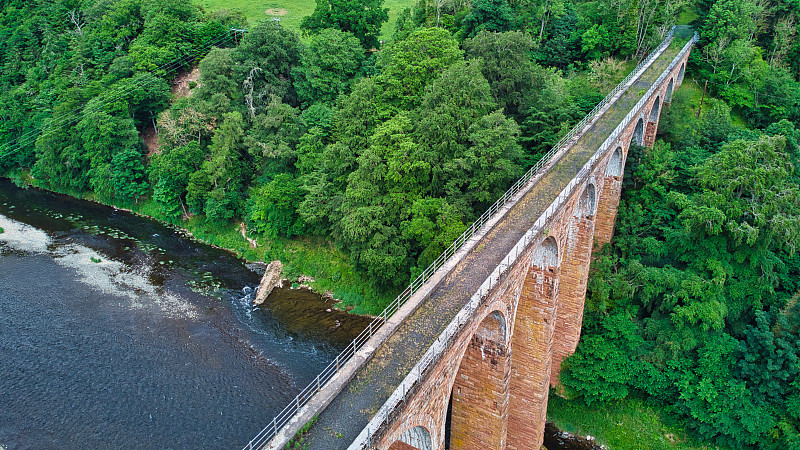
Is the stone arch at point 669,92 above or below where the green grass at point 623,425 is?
above

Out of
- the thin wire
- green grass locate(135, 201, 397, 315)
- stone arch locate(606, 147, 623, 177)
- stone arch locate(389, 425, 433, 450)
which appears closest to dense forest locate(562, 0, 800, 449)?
stone arch locate(606, 147, 623, 177)

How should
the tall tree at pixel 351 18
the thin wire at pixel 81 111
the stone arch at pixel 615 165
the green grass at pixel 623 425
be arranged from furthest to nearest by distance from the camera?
the tall tree at pixel 351 18, the thin wire at pixel 81 111, the stone arch at pixel 615 165, the green grass at pixel 623 425

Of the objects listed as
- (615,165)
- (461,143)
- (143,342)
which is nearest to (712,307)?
(615,165)

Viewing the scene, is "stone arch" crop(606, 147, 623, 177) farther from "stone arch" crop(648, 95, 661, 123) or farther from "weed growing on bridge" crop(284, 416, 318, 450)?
"weed growing on bridge" crop(284, 416, 318, 450)

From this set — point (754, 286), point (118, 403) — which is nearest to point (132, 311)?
point (118, 403)

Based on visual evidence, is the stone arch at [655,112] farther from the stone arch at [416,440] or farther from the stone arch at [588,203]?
the stone arch at [416,440]

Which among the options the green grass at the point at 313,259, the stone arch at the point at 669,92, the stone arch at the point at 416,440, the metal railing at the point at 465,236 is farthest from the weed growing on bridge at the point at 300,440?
the stone arch at the point at 669,92
